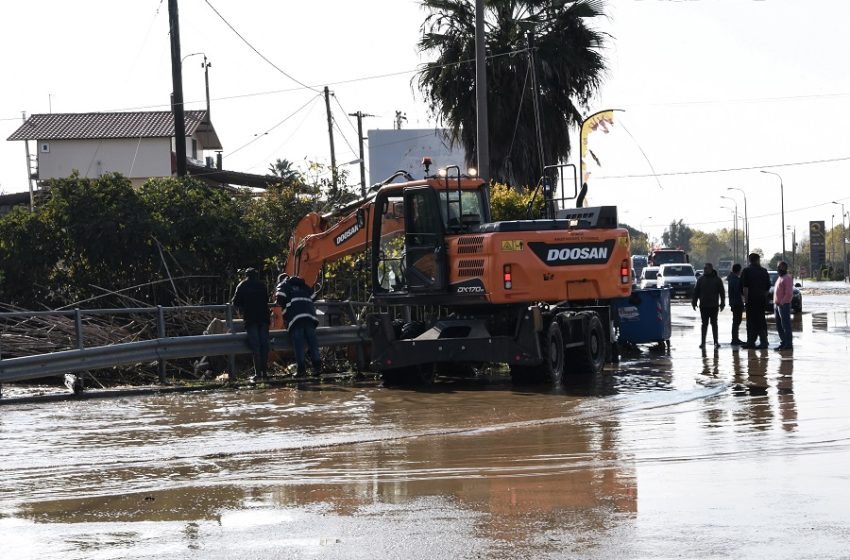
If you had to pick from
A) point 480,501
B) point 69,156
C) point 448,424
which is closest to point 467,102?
point 448,424

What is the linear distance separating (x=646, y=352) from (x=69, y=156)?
4540 cm

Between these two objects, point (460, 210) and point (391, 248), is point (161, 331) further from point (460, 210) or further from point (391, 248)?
point (460, 210)

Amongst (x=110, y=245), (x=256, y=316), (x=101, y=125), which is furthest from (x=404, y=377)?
(x=101, y=125)

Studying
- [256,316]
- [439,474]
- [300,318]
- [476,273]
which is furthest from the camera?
[300,318]

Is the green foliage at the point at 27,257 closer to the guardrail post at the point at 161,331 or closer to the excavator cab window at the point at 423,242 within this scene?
the guardrail post at the point at 161,331

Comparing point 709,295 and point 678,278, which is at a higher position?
point 678,278

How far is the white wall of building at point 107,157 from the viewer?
6194 centimetres

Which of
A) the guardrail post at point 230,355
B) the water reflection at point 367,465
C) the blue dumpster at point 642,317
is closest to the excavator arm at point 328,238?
the guardrail post at point 230,355

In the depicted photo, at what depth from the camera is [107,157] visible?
206 feet

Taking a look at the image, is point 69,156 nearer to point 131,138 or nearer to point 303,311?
point 131,138

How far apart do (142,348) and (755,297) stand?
40.4ft

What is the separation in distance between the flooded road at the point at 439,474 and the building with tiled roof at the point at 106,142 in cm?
4641

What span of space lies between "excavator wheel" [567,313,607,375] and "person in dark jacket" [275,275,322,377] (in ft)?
13.9

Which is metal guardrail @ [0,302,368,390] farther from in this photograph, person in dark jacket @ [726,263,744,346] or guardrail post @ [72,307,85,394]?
person in dark jacket @ [726,263,744,346]
